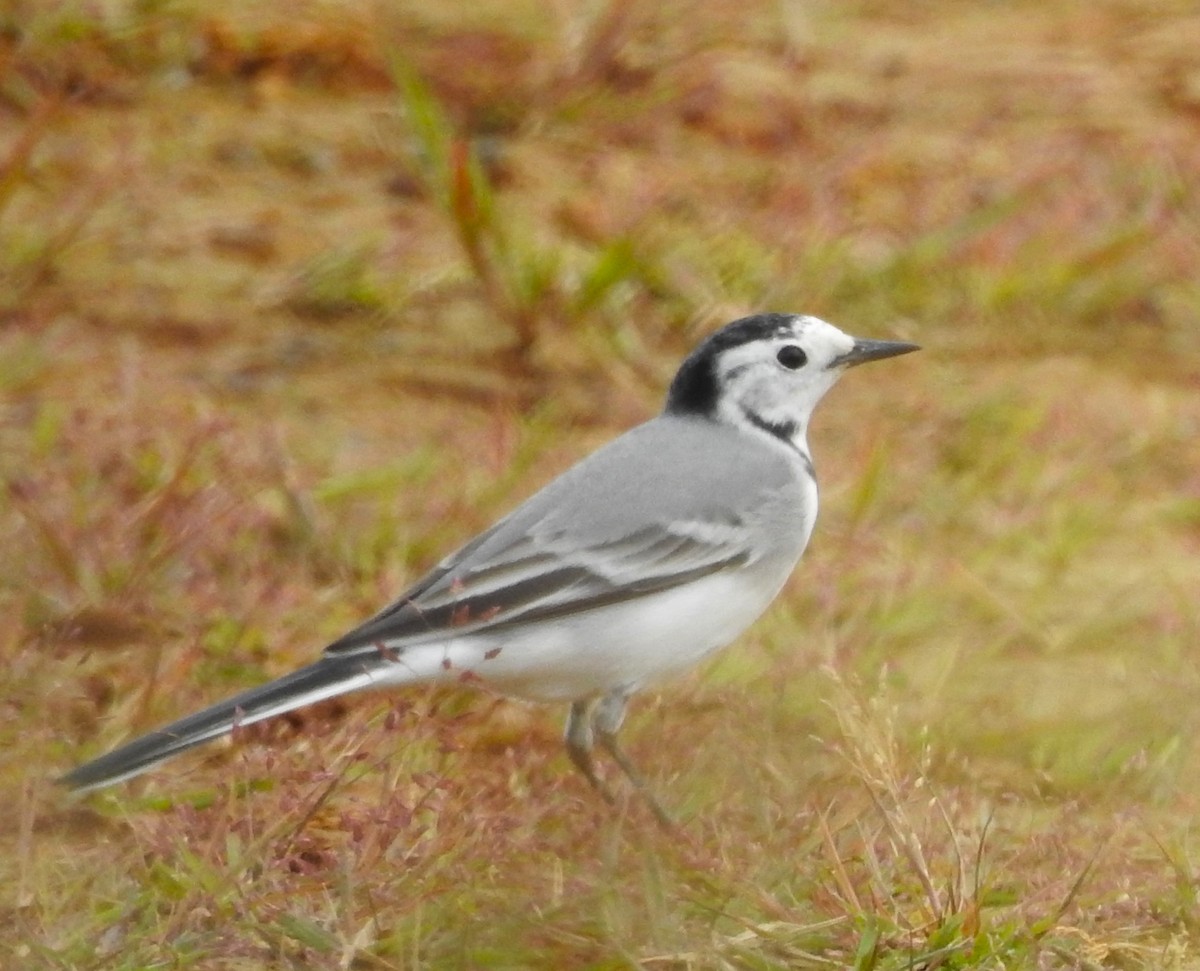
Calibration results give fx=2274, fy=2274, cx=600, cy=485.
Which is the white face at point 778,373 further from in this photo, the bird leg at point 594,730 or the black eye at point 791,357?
the bird leg at point 594,730

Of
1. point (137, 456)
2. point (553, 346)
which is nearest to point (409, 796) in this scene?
point (137, 456)

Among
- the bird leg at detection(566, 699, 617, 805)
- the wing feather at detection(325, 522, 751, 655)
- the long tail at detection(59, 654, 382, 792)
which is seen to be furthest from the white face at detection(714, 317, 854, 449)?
the long tail at detection(59, 654, 382, 792)

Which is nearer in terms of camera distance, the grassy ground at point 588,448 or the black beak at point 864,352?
the grassy ground at point 588,448

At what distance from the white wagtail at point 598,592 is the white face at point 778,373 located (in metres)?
0.02

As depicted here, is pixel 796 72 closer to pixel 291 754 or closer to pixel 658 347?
pixel 658 347

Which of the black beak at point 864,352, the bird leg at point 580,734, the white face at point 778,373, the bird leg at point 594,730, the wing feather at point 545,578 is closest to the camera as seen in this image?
the wing feather at point 545,578

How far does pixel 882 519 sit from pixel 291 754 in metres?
2.57

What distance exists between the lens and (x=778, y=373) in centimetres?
548

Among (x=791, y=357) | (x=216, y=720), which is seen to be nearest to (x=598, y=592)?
(x=216, y=720)

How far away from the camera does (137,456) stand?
238 inches

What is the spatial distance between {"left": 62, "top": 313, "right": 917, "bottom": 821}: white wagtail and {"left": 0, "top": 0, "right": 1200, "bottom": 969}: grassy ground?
0.13m

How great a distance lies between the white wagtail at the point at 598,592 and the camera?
4441 millimetres

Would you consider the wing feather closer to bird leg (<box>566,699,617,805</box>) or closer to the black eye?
bird leg (<box>566,699,617,805</box>)

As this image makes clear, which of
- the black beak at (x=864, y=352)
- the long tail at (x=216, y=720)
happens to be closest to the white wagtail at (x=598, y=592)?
the long tail at (x=216, y=720)
